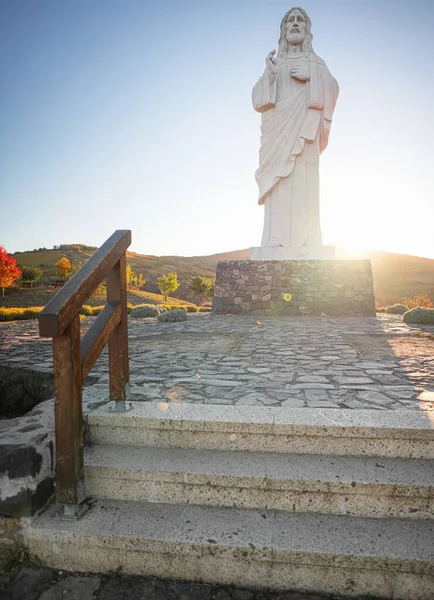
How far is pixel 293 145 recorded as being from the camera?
37.0ft

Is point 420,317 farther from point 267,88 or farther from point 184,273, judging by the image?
point 184,273

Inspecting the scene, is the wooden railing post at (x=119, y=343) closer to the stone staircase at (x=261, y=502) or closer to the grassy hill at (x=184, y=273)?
the stone staircase at (x=261, y=502)

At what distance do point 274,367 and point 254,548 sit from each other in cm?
257

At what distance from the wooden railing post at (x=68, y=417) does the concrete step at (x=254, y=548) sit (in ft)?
0.46

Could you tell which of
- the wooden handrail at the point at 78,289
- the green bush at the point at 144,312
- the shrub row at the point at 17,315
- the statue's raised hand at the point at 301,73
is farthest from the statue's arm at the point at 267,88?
the wooden handrail at the point at 78,289

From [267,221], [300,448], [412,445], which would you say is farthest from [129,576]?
[267,221]

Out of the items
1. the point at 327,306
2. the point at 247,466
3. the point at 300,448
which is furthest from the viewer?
the point at 327,306

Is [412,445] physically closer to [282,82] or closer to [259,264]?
[259,264]

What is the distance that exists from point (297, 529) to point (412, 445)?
83cm

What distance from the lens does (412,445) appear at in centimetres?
218

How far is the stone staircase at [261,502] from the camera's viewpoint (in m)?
1.70

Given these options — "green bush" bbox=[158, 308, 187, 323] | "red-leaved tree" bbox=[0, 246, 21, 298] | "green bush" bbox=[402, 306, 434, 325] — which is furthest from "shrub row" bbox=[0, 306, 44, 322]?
"red-leaved tree" bbox=[0, 246, 21, 298]

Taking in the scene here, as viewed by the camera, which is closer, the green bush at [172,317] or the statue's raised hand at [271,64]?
the green bush at [172,317]

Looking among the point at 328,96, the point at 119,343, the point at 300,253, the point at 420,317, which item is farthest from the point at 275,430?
the point at 328,96
